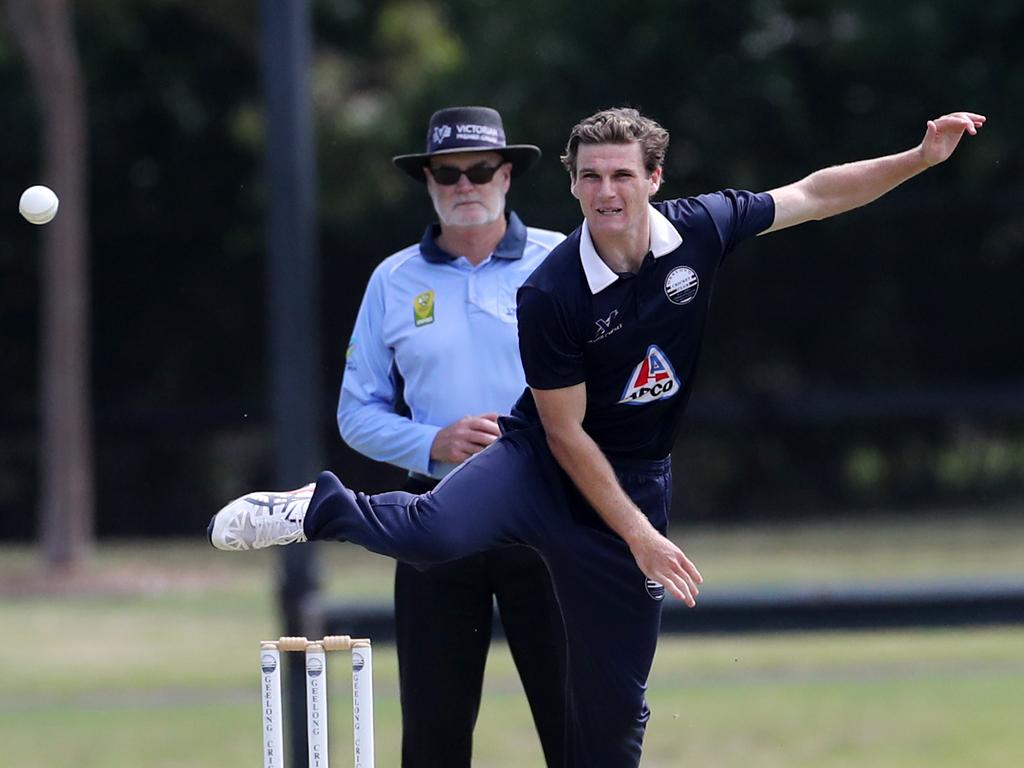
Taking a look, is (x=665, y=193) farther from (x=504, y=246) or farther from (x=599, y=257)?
(x=599, y=257)

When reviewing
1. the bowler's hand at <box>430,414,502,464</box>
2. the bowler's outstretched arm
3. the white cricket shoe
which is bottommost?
the white cricket shoe

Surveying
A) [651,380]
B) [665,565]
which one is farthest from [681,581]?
[651,380]

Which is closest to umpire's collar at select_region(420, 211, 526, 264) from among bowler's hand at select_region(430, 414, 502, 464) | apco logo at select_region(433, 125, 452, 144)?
apco logo at select_region(433, 125, 452, 144)

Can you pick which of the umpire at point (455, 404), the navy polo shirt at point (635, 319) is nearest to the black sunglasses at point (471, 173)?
the umpire at point (455, 404)

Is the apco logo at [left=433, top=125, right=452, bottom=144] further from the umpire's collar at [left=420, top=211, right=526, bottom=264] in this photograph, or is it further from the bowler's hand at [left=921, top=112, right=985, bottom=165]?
the bowler's hand at [left=921, top=112, right=985, bottom=165]

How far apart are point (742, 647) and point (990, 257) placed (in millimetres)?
6086

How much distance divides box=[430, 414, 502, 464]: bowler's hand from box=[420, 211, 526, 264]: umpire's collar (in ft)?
1.54

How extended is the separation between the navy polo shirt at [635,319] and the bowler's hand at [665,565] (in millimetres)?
311

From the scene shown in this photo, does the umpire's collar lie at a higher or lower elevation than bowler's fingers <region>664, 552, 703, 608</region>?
higher

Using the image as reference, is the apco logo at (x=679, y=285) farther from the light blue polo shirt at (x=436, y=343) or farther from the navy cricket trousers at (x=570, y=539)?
the light blue polo shirt at (x=436, y=343)

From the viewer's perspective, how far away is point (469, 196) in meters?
4.80

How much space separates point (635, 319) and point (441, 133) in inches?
34.4

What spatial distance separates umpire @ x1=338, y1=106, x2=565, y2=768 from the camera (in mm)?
4695

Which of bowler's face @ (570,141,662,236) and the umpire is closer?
bowler's face @ (570,141,662,236)
